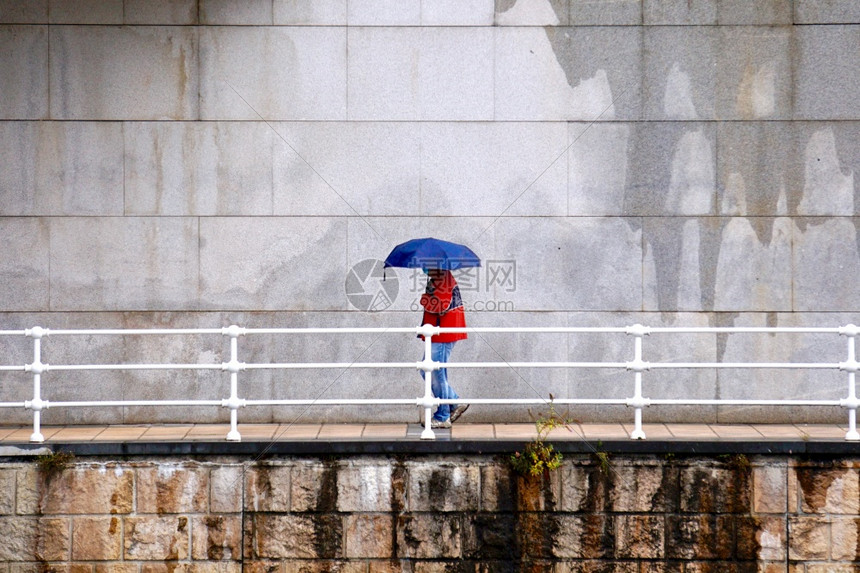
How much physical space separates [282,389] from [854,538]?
5623 millimetres

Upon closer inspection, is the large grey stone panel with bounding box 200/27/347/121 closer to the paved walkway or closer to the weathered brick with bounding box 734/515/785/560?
the paved walkway

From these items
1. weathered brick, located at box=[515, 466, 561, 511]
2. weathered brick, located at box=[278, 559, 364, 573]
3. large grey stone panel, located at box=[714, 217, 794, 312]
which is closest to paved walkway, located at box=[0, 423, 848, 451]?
weathered brick, located at box=[515, 466, 561, 511]

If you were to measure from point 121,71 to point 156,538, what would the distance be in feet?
16.2

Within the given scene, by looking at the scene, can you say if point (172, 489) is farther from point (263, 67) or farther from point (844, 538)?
point (844, 538)

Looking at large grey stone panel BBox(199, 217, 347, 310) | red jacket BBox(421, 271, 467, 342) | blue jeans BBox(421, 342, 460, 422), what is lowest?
blue jeans BBox(421, 342, 460, 422)

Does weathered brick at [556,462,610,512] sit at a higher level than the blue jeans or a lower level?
lower

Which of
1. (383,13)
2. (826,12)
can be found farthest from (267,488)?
(826,12)

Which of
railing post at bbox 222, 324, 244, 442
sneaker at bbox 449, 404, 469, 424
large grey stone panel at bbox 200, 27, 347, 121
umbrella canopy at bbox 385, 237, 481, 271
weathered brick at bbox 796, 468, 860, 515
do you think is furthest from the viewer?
large grey stone panel at bbox 200, 27, 347, 121

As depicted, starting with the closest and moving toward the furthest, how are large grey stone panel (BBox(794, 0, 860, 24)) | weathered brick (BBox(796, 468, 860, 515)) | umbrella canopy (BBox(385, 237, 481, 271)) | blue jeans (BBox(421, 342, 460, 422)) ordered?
weathered brick (BBox(796, 468, 860, 515)) < umbrella canopy (BBox(385, 237, 481, 271)) < blue jeans (BBox(421, 342, 460, 422)) < large grey stone panel (BBox(794, 0, 860, 24))

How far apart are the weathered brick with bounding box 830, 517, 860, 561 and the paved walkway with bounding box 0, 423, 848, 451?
650mm

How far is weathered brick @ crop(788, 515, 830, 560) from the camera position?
7.52 metres

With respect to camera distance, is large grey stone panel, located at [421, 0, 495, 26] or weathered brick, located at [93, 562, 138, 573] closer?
weathered brick, located at [93, 562, 138, 573]

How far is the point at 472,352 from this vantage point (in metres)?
9.70

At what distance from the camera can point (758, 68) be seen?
9.55 m
